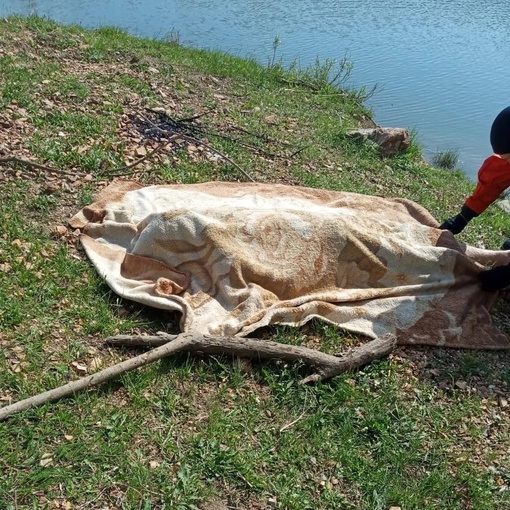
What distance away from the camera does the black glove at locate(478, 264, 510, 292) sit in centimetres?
404

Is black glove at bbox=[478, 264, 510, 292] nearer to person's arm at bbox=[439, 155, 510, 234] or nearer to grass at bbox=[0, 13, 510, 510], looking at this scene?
grass at bbox=[0, 13, 510, 510]

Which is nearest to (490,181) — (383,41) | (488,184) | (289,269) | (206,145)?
(488,184)

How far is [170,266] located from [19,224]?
3.46 ft

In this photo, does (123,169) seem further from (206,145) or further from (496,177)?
(496,177)

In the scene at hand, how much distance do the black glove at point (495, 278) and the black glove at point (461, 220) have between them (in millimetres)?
465

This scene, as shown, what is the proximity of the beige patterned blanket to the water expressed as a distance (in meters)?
4.24

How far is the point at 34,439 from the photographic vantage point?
8.55 ft

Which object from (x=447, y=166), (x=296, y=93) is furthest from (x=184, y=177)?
(x=447, y=166)

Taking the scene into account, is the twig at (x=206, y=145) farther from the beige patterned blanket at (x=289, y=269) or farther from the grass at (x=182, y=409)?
the beige patterned blanket at (x=289, y=269)

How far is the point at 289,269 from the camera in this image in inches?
149

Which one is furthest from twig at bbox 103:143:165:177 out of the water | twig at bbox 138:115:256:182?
the water

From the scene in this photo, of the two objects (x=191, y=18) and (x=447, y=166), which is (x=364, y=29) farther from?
(x=447, y=166)

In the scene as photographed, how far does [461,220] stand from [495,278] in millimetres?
578

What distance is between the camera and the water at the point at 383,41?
9.02 m
